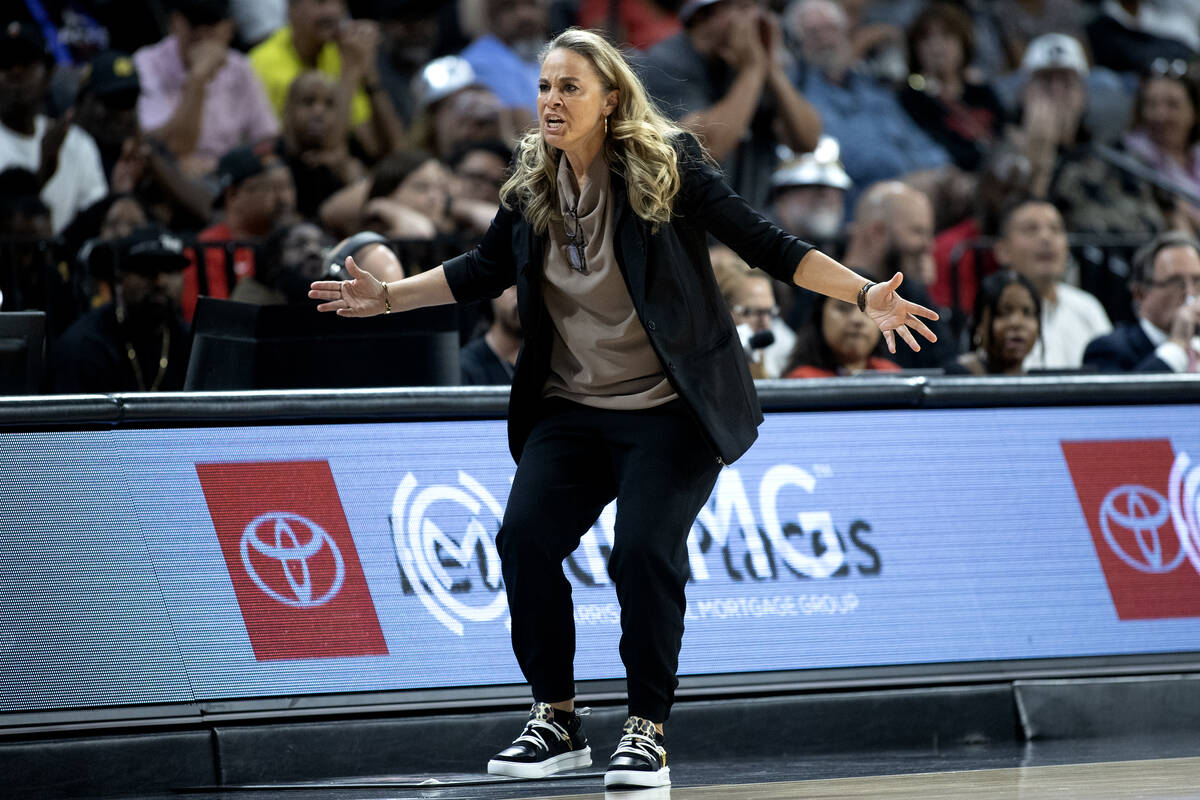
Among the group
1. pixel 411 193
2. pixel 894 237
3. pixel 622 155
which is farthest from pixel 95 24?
pixel 622 155

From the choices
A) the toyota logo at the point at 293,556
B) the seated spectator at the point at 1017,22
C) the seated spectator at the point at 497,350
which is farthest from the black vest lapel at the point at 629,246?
the seated spectator at the point at 1017,22

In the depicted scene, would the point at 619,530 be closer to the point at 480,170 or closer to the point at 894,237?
the point at 894,237

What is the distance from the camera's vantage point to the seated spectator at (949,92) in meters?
10.9

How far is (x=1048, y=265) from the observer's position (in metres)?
8.50

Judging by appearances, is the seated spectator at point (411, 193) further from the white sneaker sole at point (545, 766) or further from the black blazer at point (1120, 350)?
the white sneaker sole at point (545, 766)

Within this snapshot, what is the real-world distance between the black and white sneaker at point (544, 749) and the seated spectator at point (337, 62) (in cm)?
585

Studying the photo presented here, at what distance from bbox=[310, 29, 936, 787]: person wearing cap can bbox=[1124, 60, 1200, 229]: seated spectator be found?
8135 millimetres

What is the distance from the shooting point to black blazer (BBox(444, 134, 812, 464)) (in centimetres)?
400

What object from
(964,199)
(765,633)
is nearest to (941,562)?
(765,633)

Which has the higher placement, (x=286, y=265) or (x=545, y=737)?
(x=545, y=737)

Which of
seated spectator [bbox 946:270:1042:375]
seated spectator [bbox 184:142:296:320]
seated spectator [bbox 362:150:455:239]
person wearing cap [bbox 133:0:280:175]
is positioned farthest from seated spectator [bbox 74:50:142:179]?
seated spectator [bbox 946:270:1042:375]

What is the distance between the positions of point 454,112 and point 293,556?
4.75m

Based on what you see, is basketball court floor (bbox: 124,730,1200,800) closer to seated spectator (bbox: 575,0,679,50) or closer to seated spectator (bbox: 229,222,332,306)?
seated spectator (bbox: 229,222,332,306)

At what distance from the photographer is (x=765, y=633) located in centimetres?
528
